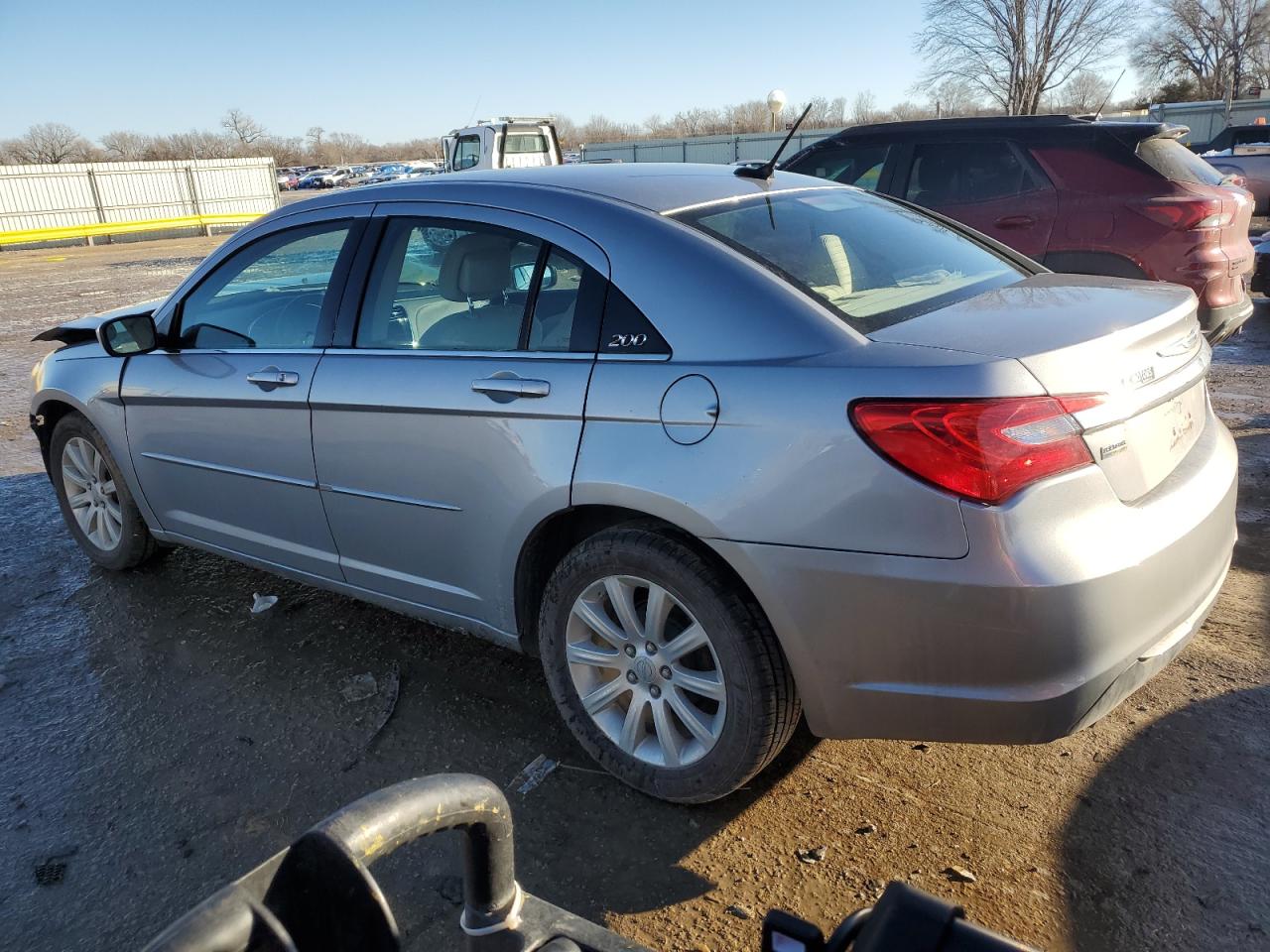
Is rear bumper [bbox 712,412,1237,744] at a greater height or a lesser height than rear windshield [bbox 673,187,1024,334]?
lesser

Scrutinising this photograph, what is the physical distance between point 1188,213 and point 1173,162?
535 mm

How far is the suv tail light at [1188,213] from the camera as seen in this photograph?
5922 mm

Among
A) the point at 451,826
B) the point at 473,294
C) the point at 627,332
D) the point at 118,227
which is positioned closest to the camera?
the point at 451,826

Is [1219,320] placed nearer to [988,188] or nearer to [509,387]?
[988,188]

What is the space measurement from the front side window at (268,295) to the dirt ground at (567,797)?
1.18 m

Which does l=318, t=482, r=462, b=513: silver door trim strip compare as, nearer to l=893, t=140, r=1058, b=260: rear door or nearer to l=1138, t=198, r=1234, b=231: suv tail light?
l=893, t=140, r=1058, b=260: rear door

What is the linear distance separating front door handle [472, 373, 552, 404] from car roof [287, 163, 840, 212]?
2.03 ft

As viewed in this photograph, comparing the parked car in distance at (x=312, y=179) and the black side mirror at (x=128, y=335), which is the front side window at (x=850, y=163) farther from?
the parked car in distance at (x=312, y=179)

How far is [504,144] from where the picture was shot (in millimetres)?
20719

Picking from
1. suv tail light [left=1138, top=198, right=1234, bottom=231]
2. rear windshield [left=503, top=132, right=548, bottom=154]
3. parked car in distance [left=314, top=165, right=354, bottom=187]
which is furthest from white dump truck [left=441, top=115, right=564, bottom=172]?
parked car in distance [left=314, top=165, right=354, bottom=187]

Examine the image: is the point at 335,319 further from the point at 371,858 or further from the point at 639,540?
the point at 371,858

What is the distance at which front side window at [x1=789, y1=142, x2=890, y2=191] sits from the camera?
7258 millimetres

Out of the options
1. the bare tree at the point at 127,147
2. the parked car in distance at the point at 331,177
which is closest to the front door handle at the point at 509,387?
the parked car in distance at the point at 331,177

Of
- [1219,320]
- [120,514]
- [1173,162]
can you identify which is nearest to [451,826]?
[120,514]
